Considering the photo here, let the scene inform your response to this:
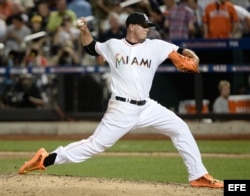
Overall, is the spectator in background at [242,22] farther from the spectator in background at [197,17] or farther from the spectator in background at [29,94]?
the spectator in background at [29,94]

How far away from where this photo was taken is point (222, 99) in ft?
50.2

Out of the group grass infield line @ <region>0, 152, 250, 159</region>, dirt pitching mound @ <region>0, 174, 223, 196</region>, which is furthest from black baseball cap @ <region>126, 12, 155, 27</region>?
grass infield line @ <region>0, 152, 250, 159</region>

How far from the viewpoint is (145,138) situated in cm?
1535

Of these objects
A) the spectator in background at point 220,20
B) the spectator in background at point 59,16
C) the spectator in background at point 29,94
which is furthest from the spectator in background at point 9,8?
the spectator in background at point 220,20

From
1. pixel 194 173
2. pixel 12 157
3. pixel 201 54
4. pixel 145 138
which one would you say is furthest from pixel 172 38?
pixel 194 173

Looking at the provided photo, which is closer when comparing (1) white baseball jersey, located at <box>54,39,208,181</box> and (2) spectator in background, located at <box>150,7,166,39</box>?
(1) white baseball jersey, located at <box>54,39,208,181</box>

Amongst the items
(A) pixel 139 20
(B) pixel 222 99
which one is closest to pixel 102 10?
(B) pixel 222 99

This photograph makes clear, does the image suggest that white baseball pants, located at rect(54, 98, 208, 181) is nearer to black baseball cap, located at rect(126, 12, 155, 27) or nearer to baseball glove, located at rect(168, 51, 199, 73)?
baseball glove, located at rect(168, 51, 199, 73)

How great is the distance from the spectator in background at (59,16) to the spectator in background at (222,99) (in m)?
3.48

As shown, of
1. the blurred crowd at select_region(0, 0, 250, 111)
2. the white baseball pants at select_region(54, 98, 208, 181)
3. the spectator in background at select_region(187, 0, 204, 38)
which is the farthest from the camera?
the spectator in background at select_region(187, 0, 204, 38)

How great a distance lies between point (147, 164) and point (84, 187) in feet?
10.9

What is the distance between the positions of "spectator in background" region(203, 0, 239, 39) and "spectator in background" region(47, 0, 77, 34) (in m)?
2.95

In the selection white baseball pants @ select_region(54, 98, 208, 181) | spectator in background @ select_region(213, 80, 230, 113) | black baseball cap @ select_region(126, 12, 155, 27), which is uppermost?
black baseball cap @ select_region(126, 12, 155, 27)

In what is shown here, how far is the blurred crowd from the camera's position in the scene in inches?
599
